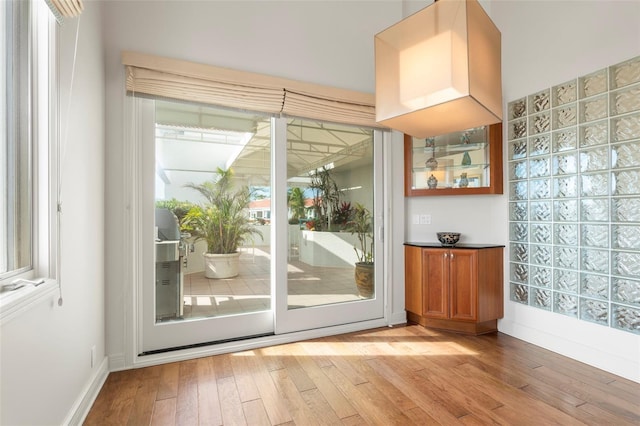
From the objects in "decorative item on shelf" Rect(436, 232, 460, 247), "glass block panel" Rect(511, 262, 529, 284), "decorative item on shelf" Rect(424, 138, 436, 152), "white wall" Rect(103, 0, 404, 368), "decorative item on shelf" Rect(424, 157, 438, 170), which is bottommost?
"glass block panel" Rect(511, 262, 529, 284)

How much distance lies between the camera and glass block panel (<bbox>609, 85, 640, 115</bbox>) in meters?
2.23

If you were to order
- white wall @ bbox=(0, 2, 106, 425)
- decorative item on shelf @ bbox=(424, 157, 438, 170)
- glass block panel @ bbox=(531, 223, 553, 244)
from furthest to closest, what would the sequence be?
decorative item on shelf @ bbox=(424, 157, 438, 170) < glass block panel @ bbox=(531, 223, 553, 244) < white wall @ bbox=(0, 2, 106, 425)

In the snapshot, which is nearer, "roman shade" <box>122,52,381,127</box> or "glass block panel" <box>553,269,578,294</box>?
"roman shade" <box>122,52,381,127</box>

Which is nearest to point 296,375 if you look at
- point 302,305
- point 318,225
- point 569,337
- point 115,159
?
point 302,305

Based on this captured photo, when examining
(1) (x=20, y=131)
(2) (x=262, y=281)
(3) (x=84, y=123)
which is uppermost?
(3) (x=84, y=123)

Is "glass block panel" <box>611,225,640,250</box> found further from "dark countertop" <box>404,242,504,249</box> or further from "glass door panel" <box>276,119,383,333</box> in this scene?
"glass door panel" <box>276,119,383,333</box>

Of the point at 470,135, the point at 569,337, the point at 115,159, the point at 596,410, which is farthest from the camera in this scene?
the point at 470,135

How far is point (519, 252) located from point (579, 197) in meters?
0.75

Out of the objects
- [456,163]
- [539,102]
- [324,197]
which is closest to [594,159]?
[539,102]

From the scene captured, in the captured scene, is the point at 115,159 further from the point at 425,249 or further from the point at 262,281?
the point at 425,249

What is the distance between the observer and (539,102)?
289cm

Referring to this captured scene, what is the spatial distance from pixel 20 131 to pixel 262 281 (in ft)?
6.54

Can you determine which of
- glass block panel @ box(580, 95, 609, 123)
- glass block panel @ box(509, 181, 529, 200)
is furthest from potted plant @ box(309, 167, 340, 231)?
glass block panel @ box(580, 95, 609, 123)

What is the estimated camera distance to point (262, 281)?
116 inches
